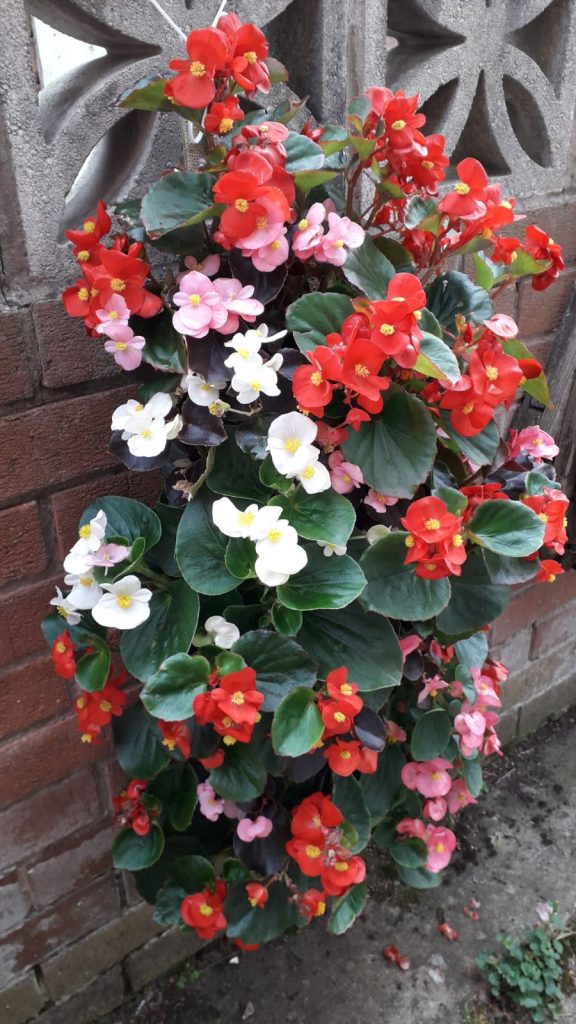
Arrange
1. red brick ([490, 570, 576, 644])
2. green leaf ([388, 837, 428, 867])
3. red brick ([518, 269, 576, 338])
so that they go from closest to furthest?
green leaf ([388, 837, 428, 867])
red brick ([518, 269, 576, 338])
red brick ([490, 570, 576, 644])

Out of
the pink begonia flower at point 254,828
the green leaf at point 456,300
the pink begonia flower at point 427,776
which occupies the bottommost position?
the pink begonia flower at point 427,776

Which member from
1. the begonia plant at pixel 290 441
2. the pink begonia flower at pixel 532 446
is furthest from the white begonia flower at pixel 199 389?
the pink begonia flower at pixel 532 446

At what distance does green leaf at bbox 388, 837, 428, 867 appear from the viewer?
1.23m

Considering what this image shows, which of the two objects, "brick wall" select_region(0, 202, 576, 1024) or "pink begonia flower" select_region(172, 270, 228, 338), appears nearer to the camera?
"pink begonia flower" select_region(172, 270, 228, 338)

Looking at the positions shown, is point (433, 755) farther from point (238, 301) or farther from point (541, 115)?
point (541, 115)

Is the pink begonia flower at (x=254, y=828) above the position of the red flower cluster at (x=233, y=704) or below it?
below

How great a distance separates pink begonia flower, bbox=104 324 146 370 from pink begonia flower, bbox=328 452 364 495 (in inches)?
8.6

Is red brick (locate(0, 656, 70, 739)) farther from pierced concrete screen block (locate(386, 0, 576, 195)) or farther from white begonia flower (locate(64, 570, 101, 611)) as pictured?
A: pierced concrete screen block (locate(386, 0, 576, 195))

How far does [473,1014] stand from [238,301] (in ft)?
4.14

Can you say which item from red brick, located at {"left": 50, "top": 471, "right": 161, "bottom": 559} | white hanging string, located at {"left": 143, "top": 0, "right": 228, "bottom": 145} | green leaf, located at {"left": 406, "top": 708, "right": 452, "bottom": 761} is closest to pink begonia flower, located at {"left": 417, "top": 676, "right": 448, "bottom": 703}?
green leaf, located at {"left": 406, "top": 708, "right": 452, "bottom": 761}

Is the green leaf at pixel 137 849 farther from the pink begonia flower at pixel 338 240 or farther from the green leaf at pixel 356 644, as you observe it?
the pink begonia flower at pixel 338 240

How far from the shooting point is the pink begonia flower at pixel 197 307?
2.25ft

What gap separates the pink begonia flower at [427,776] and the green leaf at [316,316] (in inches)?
27.0

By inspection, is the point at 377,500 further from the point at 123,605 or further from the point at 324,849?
the point at 324,849
